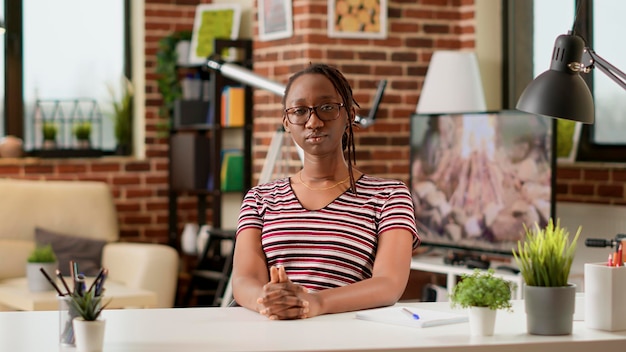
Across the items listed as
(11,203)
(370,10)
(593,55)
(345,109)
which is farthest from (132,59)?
(593,55)

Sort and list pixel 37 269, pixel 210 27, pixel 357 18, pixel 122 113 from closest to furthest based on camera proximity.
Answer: pixel 37 269 < pixel 357 18 < pixel 210 27 < pixel 122 113

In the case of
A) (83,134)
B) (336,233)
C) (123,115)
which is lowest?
(336,233)

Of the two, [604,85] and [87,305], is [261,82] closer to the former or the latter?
[604,85]

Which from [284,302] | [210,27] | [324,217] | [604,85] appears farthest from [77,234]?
[284,302]

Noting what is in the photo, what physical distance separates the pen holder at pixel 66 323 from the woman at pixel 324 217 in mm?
639

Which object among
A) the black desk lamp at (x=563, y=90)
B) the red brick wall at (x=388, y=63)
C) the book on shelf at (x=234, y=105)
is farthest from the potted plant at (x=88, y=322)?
the book on shelf at (x=234, y=105)

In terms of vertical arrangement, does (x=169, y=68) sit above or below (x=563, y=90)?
above

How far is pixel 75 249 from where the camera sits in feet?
19.1

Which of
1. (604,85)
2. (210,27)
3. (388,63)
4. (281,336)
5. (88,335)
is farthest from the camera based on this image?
(210,27)

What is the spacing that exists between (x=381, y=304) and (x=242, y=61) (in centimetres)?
372

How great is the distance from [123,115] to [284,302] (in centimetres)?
457

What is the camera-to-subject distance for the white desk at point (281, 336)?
199 centimetres

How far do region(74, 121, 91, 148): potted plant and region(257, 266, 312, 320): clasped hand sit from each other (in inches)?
175

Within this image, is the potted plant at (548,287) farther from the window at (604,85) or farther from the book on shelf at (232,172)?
the book on shelf at (232,172)
